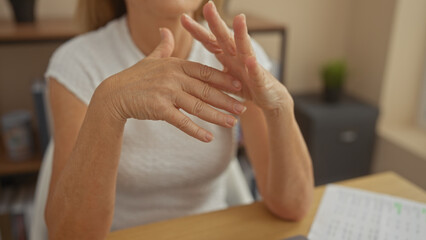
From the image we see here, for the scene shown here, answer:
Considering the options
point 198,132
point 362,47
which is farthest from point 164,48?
point 362,47

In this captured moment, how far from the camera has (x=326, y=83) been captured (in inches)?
86.2

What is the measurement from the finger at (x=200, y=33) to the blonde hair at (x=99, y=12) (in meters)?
0.37

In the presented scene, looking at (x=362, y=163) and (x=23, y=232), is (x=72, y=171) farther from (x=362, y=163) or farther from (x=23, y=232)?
(x=362, y=163)

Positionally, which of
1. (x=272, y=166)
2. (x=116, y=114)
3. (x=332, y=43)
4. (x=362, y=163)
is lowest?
(x=362, y=163)

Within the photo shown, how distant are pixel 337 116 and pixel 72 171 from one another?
160cm

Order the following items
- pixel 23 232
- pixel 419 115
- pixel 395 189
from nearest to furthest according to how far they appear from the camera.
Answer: pixel 395 189 → pixel 23 232 → pixel 419 115

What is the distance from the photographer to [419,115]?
2.20 m

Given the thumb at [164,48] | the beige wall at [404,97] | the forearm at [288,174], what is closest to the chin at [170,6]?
the thumb at [164,48]

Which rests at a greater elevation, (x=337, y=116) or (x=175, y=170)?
(x=175, y=170)

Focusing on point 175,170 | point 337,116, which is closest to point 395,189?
point 175,170

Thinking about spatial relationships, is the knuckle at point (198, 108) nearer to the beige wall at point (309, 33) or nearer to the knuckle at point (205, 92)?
the knuckle at point (205, 92)

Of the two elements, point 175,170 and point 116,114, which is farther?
point 175,170

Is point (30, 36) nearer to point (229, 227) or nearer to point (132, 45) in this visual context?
point (132, 45)

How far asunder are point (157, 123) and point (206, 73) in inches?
14.6
